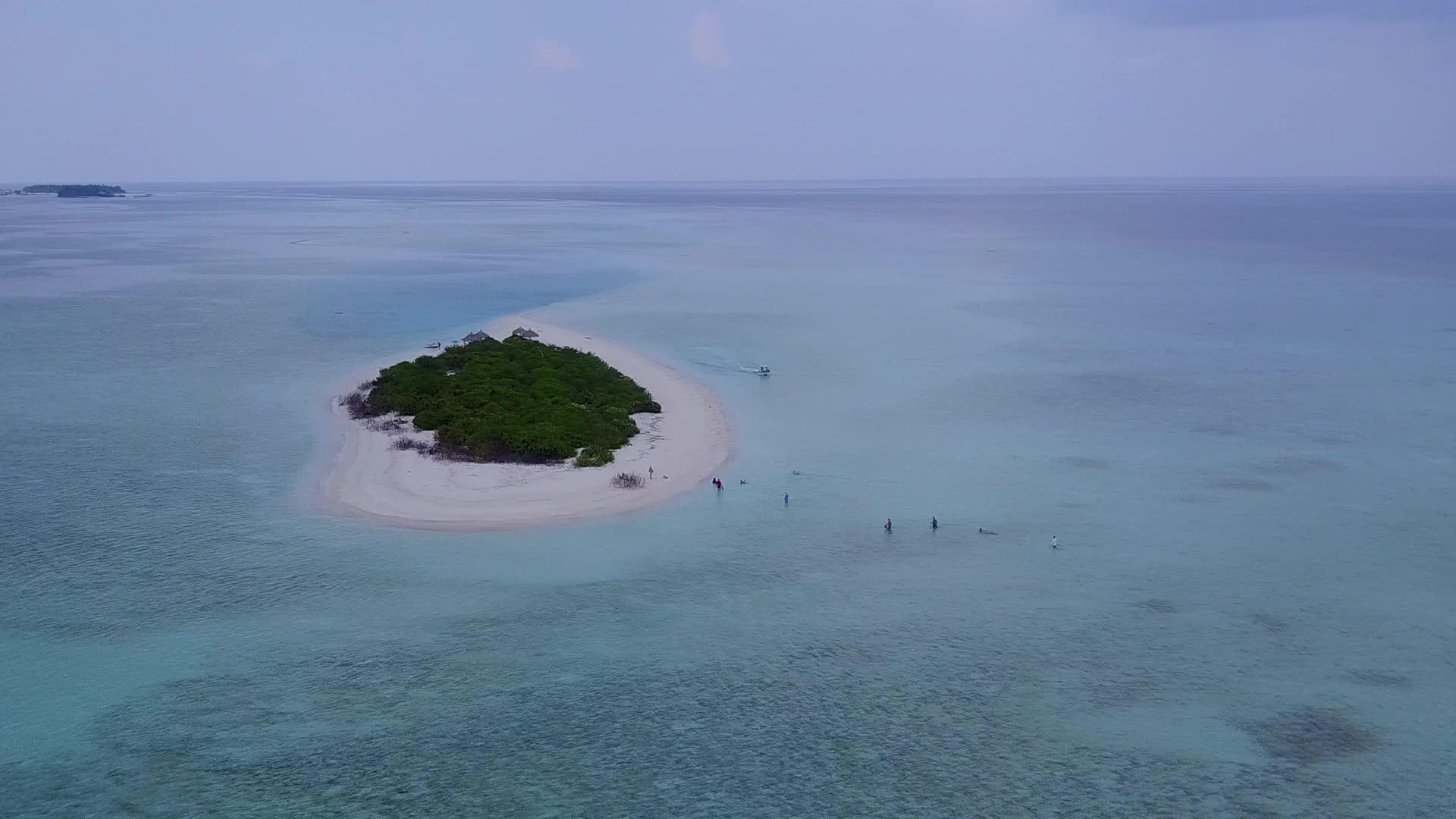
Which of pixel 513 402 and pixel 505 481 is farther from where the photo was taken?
pixel 513 402

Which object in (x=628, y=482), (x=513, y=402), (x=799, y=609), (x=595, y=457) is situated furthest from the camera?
(x=513, y=402)

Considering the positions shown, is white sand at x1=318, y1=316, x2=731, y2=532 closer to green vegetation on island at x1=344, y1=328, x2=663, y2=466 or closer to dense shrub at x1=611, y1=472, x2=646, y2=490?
dense shrub at x1=611, y1=472, x2=646, y2=490

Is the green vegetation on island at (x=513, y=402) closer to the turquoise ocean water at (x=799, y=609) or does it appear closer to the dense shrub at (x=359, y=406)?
the dense shrub at (x=359, y=406)

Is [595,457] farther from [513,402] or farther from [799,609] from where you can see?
[799,609]

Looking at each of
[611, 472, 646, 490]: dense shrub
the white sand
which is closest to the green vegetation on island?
the white sand

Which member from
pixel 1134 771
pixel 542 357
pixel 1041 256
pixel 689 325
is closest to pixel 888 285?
pixel 689 325

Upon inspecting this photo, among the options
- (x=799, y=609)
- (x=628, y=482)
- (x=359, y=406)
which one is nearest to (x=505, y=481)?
(x=628, y=482)
